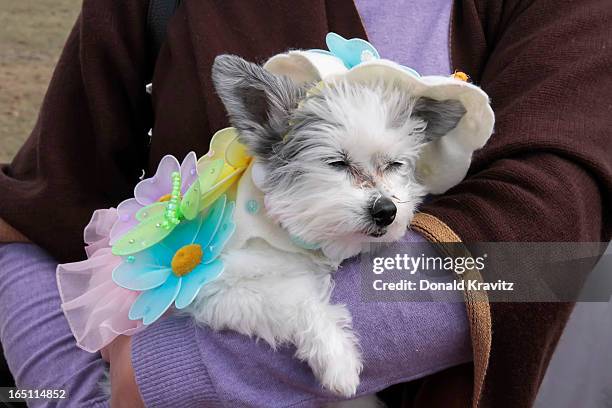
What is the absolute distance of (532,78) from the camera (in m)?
1.13

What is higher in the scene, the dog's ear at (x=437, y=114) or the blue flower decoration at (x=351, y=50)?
the blue flower decoration at (x=351, y=50)

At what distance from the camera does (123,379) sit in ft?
3.57

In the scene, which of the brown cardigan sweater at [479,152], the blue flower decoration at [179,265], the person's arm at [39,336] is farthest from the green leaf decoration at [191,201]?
the person's arm at [39,336]

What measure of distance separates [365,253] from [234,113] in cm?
35

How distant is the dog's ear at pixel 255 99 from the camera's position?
1054 mm

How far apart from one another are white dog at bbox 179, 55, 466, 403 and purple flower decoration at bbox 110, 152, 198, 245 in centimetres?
14

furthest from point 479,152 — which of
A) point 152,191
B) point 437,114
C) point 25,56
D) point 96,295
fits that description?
point 25,56

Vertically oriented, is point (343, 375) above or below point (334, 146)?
below

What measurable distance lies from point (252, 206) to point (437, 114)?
15.2 inches

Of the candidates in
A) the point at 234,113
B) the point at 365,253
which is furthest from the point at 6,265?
the point at 365,253

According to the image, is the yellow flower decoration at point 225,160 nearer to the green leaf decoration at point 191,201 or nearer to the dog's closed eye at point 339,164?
the green leaf decoration at point 191,201

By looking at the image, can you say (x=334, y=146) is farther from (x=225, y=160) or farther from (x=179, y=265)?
(x=179, y=265)

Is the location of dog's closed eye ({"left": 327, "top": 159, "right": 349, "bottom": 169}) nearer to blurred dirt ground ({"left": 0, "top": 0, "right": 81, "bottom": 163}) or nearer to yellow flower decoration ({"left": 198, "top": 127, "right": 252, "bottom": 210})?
yellow flower decoration ({"left": 198, "top": 127, "right": 252, "bottom": 210})

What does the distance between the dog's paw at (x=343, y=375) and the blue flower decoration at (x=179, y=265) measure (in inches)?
10.3
